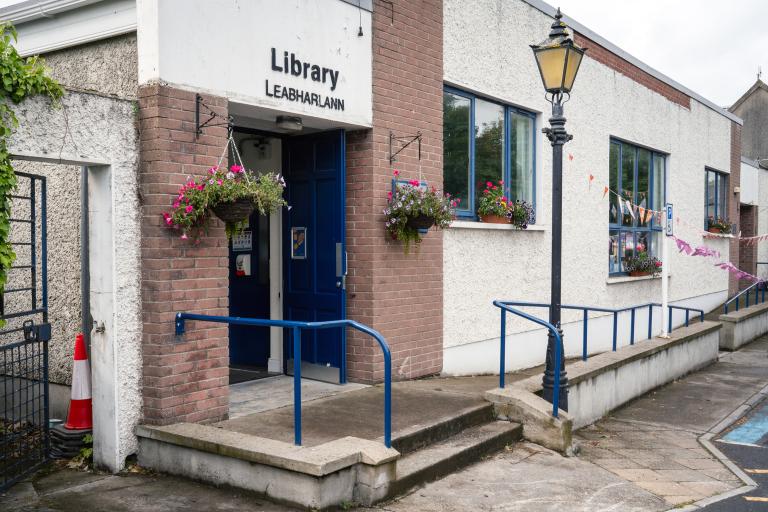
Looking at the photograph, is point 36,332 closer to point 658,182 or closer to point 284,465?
point 284,465

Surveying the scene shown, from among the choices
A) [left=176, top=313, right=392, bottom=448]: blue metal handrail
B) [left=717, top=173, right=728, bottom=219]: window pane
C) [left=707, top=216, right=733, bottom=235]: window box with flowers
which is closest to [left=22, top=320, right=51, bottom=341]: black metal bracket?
[left=176, top=313, right=392, bottom=448]: blue metal handrail

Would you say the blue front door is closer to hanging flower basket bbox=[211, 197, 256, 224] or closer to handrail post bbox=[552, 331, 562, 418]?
hanging flower basket bbox=[211, 197, 256, 224]

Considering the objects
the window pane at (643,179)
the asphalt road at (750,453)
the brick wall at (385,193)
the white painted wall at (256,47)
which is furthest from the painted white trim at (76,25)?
the window pane at (643,179)

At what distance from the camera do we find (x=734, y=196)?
64.7 ft

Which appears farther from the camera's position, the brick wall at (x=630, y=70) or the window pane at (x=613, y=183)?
the window pane at (x=613, y=183)

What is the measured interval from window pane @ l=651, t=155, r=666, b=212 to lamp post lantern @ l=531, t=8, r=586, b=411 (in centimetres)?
874

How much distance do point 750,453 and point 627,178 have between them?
7.31 metres

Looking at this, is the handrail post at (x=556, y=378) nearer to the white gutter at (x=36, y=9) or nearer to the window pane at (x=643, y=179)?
the white gutter at (x=36, y=9)

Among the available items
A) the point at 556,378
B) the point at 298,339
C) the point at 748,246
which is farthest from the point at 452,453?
the point at 748,246

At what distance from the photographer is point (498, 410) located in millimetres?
6930

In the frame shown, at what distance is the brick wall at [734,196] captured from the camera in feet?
63.8

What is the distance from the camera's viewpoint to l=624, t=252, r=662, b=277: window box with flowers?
13.8 metres

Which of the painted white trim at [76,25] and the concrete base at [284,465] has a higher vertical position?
the painted white trim at [76,25]

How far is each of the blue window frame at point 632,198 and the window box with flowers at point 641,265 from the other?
0.10 metres
